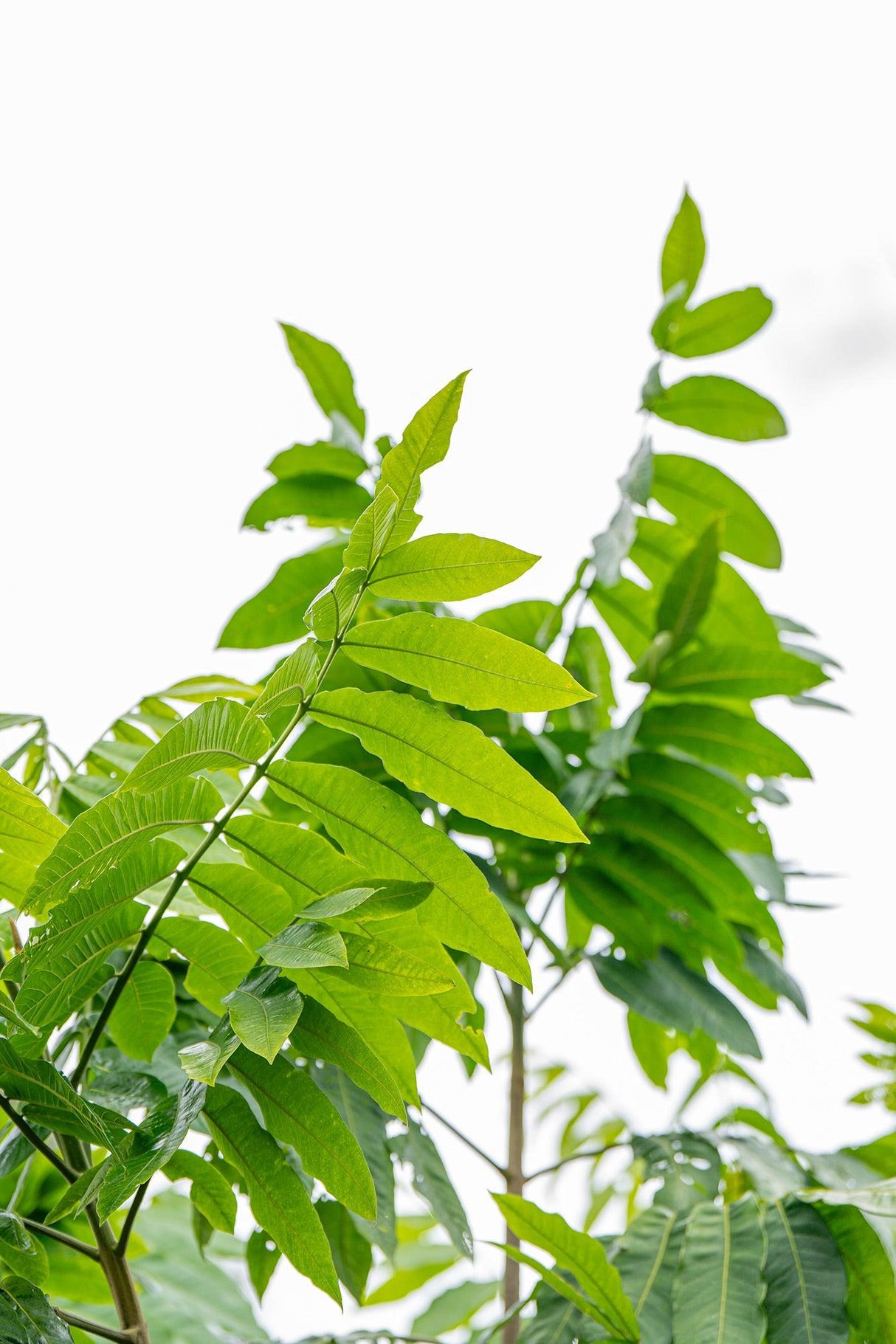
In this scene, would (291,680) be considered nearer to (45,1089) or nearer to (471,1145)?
(45,1089)

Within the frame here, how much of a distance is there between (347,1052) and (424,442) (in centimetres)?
23

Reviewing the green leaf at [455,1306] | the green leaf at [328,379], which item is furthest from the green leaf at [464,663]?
the green leaf at [455,1306]

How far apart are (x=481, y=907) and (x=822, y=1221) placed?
32cm

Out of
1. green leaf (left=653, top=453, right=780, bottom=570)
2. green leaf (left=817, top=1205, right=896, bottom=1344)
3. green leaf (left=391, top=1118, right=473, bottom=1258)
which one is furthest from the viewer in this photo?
green leaf (left=653, top=453, right=780, bottom=570)

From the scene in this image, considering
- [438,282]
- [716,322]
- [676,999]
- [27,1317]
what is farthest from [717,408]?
[438,282]

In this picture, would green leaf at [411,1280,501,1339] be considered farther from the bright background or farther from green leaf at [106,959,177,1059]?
the bright background

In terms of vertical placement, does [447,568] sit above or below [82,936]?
above

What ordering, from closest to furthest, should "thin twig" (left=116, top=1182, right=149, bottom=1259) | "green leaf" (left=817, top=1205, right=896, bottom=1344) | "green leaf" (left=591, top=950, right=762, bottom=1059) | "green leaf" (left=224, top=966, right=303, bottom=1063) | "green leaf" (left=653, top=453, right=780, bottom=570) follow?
"green leaf" (left=224, top=966, right=303, bottom=1063) → "thin twig" (left=116, top=1182, right=149, bottom=1259) → "green leaf" (left=817, top=1205, right=896, bottom=1344) → "green leaf" (left=591, top=950, right=762, bottom=1059) → "green leaf" (left=653, top=453, right=780, bottom=570)

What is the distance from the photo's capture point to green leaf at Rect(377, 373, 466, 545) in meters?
0.38

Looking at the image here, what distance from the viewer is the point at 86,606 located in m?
1.82

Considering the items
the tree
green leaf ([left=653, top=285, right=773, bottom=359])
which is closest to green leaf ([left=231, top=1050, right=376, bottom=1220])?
the tree

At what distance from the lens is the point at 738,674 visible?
2.56 ft

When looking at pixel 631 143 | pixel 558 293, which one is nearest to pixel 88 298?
pixel 558 293

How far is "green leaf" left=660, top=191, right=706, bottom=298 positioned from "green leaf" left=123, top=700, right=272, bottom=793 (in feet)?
2.25
